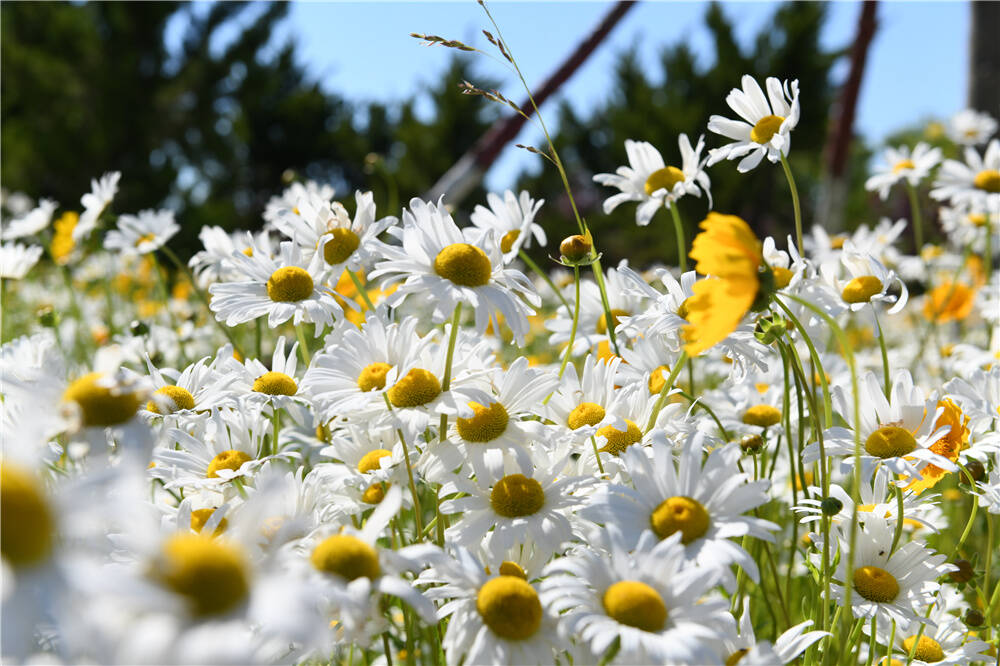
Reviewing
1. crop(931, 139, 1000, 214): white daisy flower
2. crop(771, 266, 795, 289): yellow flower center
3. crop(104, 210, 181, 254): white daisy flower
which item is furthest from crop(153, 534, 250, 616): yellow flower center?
crop(931, 139, 1000, 214): white daisy flower

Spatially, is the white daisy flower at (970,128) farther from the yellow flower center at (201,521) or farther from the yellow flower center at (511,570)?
the yellow flower center at (201,521)

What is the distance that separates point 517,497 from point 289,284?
0.34 meters

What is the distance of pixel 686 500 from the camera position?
54 centimetres

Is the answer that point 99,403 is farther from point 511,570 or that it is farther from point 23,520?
point 511,570

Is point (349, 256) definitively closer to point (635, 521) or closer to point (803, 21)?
point (635, 521)

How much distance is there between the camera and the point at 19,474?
0.35 meters

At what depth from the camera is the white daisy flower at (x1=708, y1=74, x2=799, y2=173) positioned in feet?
2.89

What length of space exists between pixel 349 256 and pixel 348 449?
208 mm

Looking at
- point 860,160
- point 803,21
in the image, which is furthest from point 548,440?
point 860,160

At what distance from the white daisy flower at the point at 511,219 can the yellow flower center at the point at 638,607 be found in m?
0.49

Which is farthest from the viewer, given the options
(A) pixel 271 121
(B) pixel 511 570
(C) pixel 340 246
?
(A) pixel 271 121

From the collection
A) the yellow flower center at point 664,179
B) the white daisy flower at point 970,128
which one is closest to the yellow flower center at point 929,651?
the yellow flower center at point 664,179

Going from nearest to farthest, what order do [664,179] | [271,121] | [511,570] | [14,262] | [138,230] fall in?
[511,570] < [664,179] < [14,262] < [138,230] < [271,121]

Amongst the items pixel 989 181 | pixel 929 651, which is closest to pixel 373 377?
pixel 929 651
